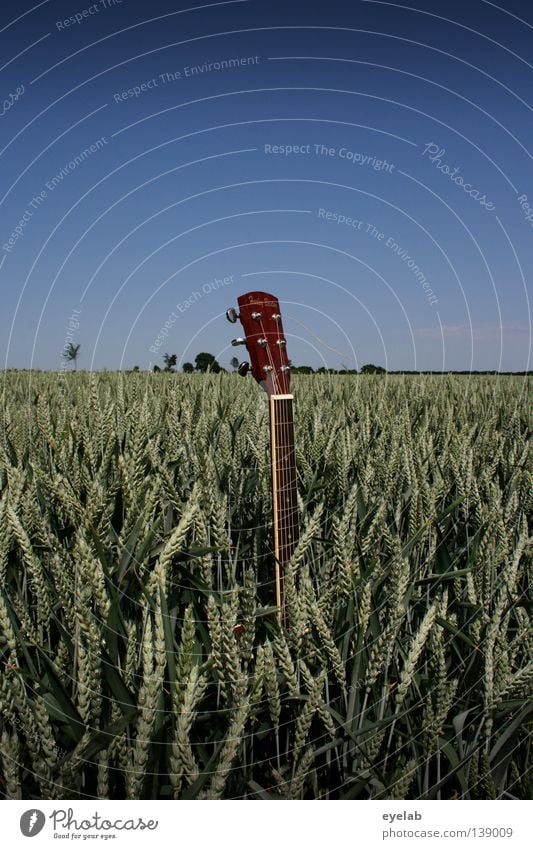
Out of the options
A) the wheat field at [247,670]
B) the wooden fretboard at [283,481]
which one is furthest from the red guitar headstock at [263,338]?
the wheat field at [247,670]

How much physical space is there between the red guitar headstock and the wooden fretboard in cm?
5

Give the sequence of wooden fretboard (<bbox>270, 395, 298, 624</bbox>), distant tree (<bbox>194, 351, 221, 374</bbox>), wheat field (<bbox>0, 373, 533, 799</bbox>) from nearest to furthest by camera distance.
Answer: wheat field (<bbox>0, 373, 533, 799</bbox>), wooden fretboard (<bbox>270, 395, 298, 624</bbox>), distant tree (<bbox>194, 351, 221, 374</bbox>)

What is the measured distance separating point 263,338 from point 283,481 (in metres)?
0.29

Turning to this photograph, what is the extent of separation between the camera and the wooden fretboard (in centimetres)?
117

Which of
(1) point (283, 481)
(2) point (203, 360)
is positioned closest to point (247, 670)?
(1) point (283, 481)

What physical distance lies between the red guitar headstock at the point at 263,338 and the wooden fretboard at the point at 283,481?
0.05 m

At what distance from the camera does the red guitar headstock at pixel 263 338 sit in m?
1.29

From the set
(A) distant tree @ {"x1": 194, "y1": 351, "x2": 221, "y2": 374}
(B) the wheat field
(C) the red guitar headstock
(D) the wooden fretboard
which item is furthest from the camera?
(A) distant tree @ {"x1": 194, "y1": 351, "x2": 221, "y2": 374}

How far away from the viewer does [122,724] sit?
2.44 ft
